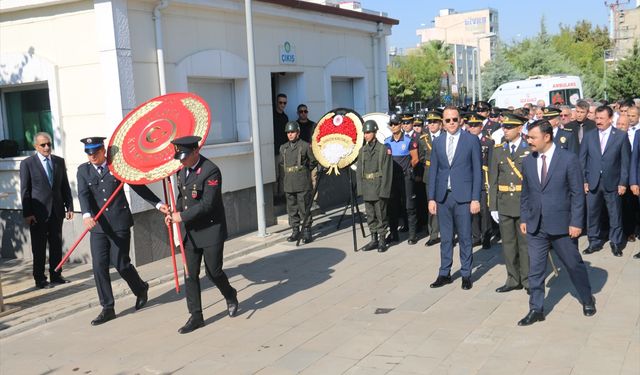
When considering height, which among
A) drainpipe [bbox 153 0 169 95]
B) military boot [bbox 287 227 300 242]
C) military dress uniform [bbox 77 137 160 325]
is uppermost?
drainpipe [bbox 153 0 169 95]

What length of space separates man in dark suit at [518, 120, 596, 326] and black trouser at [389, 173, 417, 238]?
12.6 ft

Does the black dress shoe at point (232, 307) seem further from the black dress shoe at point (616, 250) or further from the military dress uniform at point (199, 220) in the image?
the black dress shoe at point (616, 250)

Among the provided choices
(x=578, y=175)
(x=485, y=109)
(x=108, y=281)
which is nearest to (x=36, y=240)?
(x=108, y=281)

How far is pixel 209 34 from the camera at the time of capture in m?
10.4

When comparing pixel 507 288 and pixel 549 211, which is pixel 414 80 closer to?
pixel 507 288

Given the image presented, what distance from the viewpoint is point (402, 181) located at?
1030 centimetres

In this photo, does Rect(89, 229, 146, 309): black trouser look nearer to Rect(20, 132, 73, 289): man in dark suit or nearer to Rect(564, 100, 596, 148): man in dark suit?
Rect(20, 132, 73, 289): man in dark suit

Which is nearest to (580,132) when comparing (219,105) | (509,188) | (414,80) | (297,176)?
(509,188)

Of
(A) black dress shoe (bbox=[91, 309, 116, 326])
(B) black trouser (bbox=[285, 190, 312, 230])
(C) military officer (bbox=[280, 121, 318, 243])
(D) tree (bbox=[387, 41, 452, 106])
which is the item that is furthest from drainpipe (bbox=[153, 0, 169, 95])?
(D) tree (bbox=[387, 41, 452, 106])

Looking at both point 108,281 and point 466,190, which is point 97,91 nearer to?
point 108,281

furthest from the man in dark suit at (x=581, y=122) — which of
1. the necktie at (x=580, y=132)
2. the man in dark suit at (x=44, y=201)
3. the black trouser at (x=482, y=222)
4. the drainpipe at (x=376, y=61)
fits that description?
the man in dark suit at (x=44, y=201)

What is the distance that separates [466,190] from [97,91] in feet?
17.1

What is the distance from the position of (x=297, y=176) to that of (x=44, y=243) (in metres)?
3.82

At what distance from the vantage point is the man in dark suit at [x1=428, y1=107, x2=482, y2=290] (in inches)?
278
